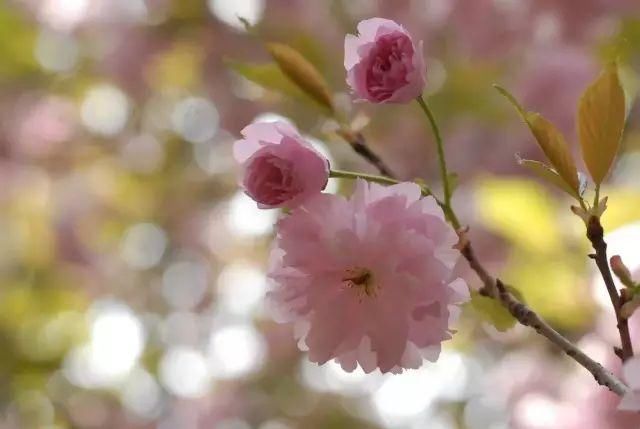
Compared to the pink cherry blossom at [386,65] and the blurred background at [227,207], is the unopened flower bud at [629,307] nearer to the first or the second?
the pink cherry blossom at [386,65]

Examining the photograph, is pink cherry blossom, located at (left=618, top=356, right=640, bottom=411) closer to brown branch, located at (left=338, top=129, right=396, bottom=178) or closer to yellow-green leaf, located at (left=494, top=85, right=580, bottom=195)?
yellow-green leaf, located at (left=494, top=85, right=580, bottom=195)

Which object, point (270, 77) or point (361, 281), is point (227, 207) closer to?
point (270, 77)

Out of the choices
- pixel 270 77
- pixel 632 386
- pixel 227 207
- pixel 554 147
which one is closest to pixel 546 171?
pixel 554 147

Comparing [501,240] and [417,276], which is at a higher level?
[417,276]

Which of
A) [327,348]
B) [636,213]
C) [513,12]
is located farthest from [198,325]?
[327,348]

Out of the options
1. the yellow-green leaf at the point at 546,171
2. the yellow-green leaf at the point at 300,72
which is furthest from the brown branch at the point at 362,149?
the yellow-green leaf at the point at 546,171

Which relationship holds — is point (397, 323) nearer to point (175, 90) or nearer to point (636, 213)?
point (636, 213)

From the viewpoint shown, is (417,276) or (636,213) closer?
(417,276)

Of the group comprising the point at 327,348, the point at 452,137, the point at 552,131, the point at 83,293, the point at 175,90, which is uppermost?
the point at 552,131
